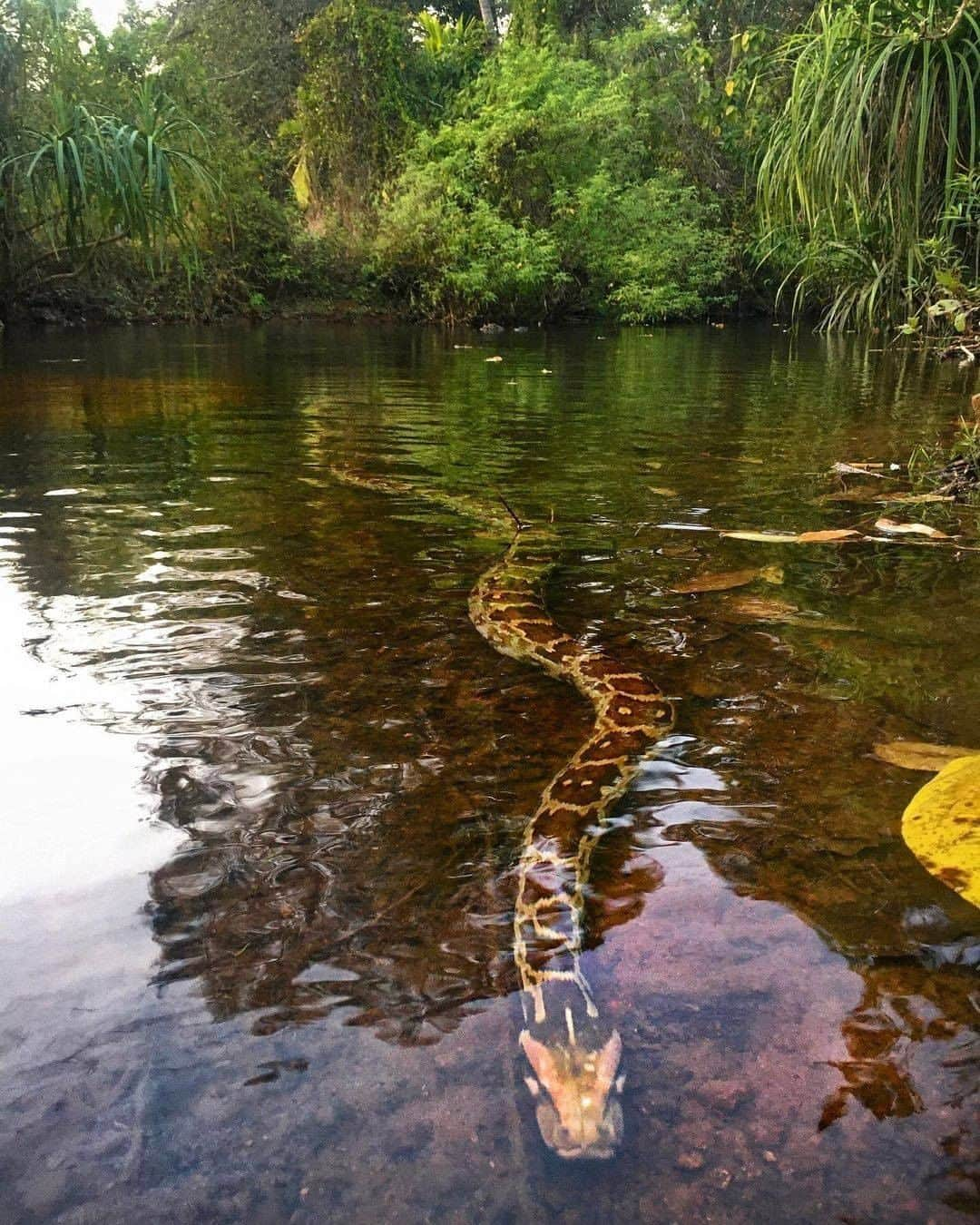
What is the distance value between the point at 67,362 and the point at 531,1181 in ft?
41.5

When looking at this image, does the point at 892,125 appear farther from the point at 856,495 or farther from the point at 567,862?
the point at 567,862

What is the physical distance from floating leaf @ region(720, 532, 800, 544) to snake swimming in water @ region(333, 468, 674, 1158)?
921 mm

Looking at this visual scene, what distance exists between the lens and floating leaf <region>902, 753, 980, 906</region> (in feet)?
5.61

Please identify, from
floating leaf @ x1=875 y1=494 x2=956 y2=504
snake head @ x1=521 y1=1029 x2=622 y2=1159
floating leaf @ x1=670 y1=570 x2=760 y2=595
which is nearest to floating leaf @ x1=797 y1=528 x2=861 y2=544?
floating leaf @ x1=670 y1=570 x2=760 y2=595

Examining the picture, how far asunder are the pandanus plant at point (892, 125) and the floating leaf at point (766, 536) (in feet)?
10.1

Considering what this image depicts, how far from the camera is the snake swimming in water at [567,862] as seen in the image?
128cm

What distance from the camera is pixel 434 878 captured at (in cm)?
183

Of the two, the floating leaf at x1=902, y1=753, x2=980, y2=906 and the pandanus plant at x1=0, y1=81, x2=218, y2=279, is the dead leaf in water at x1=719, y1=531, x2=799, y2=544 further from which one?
the pandanus plant at x1=0, y1=81, x2=218, y2=279

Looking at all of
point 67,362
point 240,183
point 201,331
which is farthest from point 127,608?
point 240,183

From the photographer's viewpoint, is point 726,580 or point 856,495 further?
point 856,495

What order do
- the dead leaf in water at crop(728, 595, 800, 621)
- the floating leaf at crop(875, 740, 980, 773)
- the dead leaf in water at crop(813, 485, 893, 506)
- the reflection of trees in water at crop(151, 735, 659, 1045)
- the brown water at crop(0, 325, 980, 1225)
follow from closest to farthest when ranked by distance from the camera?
the brown water at crop(0, 325, 980, 1225) < the reflection of trees in water at crop(151, 735, 659, 1045) < the floating leaf at crop(875, 740, 980, 773) < the dead leaf in water at crop(728, 595, 800, 621) < the dead leaf in water at crop(813, 485, 893, 506)

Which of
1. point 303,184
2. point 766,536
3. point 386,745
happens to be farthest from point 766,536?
point 303,184

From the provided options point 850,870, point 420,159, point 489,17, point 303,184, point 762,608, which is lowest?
point 850,870

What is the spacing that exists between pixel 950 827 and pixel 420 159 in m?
24.7
